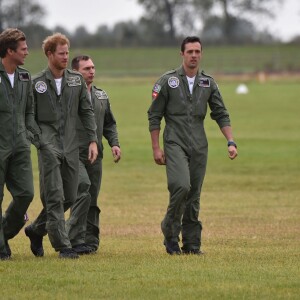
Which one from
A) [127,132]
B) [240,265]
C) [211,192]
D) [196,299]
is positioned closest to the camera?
[196,299]

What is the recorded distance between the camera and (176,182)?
→ 10961mm

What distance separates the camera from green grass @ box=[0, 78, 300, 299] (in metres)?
8.69

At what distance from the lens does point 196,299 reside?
8.24 metres

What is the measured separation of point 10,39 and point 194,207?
105 inches

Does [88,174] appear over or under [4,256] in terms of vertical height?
over

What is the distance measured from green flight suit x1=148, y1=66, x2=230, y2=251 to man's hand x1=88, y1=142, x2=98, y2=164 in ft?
2.33

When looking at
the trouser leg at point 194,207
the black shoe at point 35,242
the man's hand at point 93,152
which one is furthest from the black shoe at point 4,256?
the trouser leg at point 194,207

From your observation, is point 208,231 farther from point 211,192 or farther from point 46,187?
point 211,192

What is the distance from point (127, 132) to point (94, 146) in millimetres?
25639

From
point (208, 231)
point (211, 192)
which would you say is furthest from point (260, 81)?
point (208, 231)

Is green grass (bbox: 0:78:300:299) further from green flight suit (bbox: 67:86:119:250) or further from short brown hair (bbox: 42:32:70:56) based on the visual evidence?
short brown hair (bbox: 42:32:70:56)

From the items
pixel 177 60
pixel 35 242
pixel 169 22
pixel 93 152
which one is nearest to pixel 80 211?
pixel 35 242

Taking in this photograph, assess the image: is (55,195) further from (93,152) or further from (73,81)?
(73,81)

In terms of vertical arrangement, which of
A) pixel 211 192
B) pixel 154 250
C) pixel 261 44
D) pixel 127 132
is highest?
pixel 154 250
